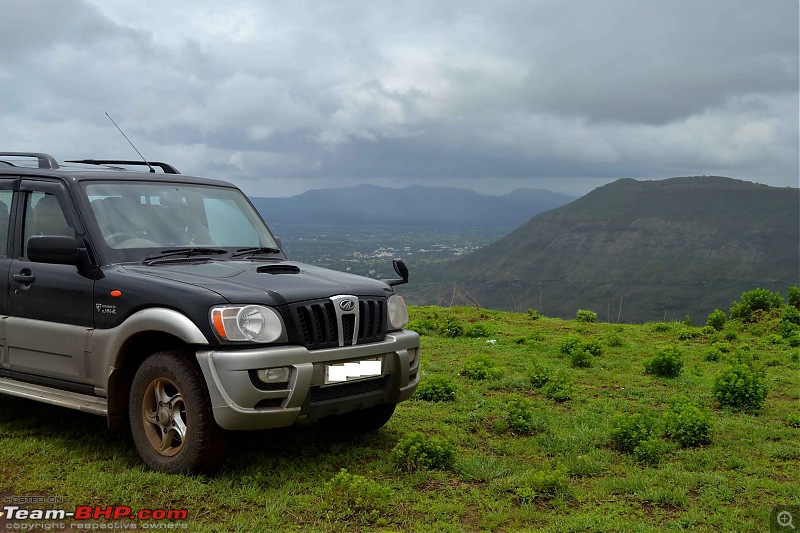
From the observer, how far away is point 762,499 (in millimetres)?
5414

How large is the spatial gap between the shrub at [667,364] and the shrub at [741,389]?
164 centimetres

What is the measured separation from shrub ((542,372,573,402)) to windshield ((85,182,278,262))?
12.0ft

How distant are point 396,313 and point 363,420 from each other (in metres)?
1.13

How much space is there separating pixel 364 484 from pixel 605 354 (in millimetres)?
7686

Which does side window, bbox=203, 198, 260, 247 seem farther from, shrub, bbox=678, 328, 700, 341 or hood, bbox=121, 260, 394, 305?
shrub, bbox=678, 328, 700, 341

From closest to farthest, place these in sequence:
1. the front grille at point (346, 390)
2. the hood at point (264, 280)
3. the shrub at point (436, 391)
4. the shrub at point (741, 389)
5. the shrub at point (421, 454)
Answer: the hood at point (264, 280), the front grille at point (346, 390), the shrub at point (421, 454), the shrub at point (741, 389), the shrub at point (436, 391)

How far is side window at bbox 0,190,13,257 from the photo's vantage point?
6629mm

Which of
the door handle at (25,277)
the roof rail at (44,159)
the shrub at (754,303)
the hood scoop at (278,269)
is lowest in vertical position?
the shrub at (754,303)

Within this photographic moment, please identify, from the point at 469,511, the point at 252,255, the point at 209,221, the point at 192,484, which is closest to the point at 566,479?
the point at 469,511

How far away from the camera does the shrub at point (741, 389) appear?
8.15 metres

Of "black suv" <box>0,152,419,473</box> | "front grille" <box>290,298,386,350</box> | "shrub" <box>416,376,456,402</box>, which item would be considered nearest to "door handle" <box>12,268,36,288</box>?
"black suv" <box>0,152,419,473</box>

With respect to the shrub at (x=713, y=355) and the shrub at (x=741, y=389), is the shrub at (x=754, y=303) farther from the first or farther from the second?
the shrub at (x=741, y=389)

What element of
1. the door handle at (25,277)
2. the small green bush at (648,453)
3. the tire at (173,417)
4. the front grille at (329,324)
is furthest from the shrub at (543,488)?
the door handle at (25,277)

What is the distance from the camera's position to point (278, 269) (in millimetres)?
6148
